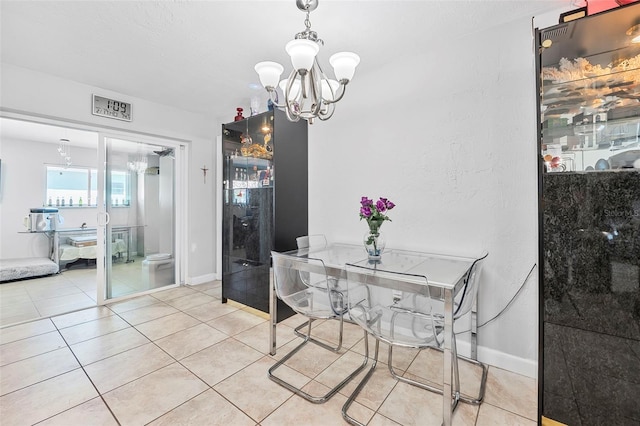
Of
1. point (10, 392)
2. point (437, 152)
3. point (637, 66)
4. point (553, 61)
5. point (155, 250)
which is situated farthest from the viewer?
point (155, 250)

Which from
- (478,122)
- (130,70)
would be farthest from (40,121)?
(478,122)

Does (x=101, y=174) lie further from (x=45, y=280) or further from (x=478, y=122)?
(x=478, y=122)

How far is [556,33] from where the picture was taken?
145cm

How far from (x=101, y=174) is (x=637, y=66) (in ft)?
15.5

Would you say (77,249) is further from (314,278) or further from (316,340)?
(316,340)

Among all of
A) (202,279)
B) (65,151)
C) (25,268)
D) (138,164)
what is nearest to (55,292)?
(25,268)

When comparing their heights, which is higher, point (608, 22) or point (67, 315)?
point (608, 22)

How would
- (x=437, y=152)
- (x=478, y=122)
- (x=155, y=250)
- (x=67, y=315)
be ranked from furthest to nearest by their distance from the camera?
1. (x=155, y=250)
2. (x=67, y=315)
3. (x=437, y=152)
4. (x=478, y=122)

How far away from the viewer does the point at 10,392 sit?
179 cm

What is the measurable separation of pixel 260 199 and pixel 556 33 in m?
2.64

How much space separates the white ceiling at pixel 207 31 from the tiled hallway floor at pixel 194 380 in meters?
2.65

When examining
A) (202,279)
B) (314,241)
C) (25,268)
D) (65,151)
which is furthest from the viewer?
(65,151)

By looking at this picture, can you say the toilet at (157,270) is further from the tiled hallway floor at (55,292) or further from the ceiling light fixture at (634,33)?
the ceiling light fixture at (634,33)

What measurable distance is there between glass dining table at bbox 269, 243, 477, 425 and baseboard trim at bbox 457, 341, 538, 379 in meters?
0.09
